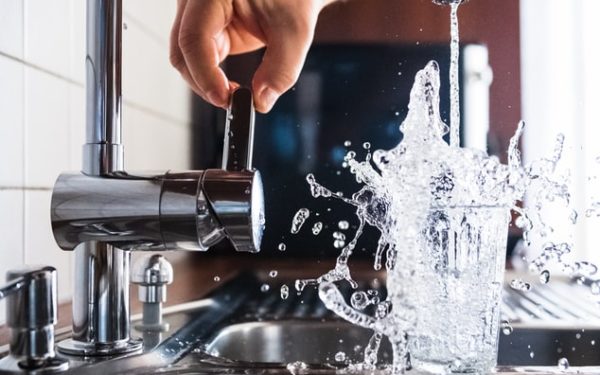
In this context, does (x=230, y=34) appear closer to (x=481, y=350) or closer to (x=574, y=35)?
(x=481, y=350)

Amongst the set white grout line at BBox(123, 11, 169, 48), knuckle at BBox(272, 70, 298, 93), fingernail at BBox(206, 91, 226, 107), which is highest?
white grout line at BBox(123, 11, 169, 48)

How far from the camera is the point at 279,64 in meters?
0.69

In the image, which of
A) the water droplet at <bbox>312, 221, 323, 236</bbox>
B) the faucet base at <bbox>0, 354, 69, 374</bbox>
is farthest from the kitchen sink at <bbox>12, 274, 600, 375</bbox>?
the water droplet at <bbox>312, 221, 323, 236</bbox>

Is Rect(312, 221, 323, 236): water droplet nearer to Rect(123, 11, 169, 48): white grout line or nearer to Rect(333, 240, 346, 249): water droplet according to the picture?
Rect(333, 240, 346, 249): water droplet

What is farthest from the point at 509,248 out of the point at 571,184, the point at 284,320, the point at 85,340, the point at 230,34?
the point at 85,340

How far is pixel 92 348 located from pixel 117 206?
0.35ft

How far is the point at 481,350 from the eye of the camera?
0.55 metres

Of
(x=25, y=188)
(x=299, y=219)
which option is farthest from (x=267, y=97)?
(x=299, y=219)

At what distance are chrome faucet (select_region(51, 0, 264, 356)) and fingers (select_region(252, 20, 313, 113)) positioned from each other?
3.4 inches

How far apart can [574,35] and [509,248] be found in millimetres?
474

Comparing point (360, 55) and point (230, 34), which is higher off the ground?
point (360, 55)

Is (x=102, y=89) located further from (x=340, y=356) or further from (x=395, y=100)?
(x=395, y=100)

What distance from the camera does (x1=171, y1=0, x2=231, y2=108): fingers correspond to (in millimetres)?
653

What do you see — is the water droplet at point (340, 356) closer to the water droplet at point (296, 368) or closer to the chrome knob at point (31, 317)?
the water droplet at point (296, 368)
